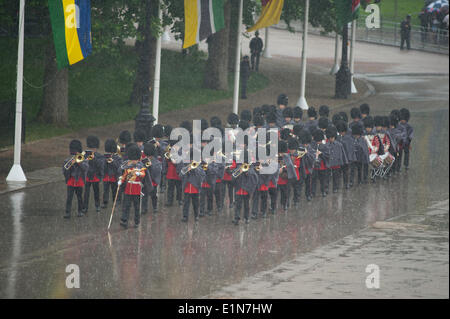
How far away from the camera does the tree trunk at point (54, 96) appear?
2772cm

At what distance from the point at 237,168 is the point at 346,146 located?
4687 millimetres

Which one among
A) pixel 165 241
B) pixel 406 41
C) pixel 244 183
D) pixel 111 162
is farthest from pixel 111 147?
pixel 406 41

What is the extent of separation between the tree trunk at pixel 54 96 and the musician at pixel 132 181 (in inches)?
454

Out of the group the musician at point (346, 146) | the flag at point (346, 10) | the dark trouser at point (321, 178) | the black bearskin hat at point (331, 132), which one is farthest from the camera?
the flag at point (346, 10)

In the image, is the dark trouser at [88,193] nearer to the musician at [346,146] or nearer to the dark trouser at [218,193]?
the dark trouser at [218,193]

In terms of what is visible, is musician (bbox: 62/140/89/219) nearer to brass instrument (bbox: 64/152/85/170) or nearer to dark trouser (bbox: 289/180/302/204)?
brass instrument (bbox: 64/152/85/170)

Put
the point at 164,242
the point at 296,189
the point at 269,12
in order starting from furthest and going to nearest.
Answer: the point at 269,12, the point at 296,189, the point at 164,242

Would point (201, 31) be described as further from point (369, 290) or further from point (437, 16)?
point (437, 16)

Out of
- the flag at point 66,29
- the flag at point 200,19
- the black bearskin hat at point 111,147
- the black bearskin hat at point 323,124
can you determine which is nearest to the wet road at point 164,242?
the black bearskin hat at point 111,147

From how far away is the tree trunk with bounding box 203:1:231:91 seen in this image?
3525cm

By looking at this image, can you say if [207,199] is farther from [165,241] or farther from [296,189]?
[165,241]

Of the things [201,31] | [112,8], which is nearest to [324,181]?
[201,31]

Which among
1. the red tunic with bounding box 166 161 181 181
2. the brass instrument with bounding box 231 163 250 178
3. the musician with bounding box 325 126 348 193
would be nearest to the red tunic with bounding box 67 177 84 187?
the red tunic with bounding box 166 161 181 181

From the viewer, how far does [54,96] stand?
91.5 feet
